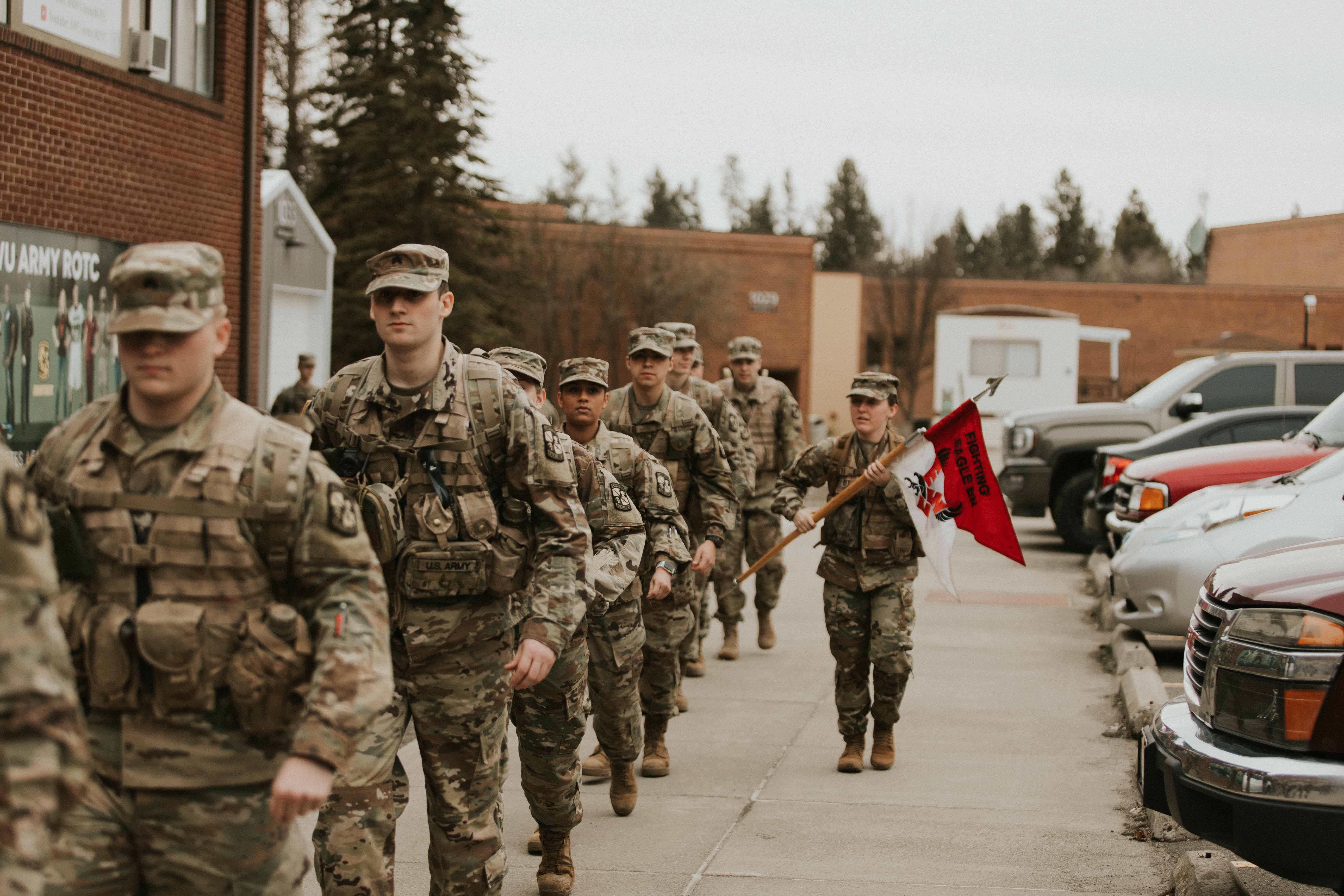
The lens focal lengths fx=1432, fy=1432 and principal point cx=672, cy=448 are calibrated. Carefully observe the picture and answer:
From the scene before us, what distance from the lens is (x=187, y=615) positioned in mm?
2975

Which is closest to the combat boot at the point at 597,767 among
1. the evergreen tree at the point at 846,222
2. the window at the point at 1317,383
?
the window at the point at 1317,383

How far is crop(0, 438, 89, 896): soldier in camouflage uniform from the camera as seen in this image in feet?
7.61

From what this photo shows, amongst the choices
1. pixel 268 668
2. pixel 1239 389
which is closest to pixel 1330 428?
pixel 1239 389

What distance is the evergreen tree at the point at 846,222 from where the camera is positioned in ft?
309

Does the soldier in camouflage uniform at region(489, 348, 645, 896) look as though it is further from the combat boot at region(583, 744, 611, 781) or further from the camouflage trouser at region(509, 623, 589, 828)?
the combat boot at region(583, 744, 611, 781)

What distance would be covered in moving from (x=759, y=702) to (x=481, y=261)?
92.9ft

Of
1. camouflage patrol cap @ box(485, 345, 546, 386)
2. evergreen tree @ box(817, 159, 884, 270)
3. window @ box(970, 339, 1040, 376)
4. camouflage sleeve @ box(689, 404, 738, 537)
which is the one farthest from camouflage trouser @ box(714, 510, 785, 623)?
evergreen tree @ box(817, 159, 884, 270)

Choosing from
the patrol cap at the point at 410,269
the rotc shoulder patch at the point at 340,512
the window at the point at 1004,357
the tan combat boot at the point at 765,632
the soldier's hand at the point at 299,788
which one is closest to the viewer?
the soldier's hand at the point at 299,788

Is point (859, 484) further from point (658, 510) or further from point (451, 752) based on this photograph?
point (451, 752)

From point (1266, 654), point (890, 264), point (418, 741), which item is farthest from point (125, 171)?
point (890, 264)

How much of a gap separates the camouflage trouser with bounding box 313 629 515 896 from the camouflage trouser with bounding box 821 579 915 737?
3099 mm

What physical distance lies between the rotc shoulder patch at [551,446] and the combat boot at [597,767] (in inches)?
118

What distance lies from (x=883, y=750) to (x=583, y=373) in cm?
256

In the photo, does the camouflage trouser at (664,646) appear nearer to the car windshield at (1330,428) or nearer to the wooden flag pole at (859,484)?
the wooden flag pole at (859,484)
